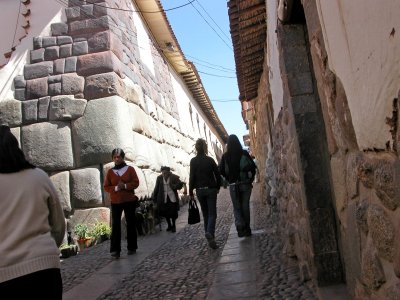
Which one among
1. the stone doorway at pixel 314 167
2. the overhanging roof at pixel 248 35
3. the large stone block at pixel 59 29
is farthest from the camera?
the large stone block at pixel 59 29

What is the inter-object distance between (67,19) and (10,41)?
4.86ft

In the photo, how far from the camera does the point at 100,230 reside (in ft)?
25.6

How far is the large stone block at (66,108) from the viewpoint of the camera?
856 cm

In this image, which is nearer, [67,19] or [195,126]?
[67,19]

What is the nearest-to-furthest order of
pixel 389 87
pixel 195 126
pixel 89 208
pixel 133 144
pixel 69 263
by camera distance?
pixel 389 87 < pixel 69 263 < pixel 89 208 < pixel 133 144 < pixel 195 126

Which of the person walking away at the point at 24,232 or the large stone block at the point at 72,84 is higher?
the large stone block at the point at 72,84

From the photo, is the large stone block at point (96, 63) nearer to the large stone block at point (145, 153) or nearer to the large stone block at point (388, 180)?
the large stone block at point (145, 153)

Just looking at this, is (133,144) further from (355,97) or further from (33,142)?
(355,97)


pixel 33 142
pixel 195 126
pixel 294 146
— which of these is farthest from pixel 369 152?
pixel 195 126

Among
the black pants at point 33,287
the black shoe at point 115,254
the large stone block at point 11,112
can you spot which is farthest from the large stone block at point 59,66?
the black pants at point 33,287

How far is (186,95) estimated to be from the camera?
2009cm

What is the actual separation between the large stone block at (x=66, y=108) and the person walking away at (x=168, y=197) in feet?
6.63

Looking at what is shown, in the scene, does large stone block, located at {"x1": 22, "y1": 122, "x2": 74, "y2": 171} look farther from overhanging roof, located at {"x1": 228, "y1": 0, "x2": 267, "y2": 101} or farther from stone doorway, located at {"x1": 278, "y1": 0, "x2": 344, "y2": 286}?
stone doorway, located at {"x1": 278, "y1": 0, "x2": 344, "y2": 286}

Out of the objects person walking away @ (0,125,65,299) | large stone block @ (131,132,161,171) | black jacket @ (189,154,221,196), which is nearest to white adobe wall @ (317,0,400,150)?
person walking away @ (0,125,65,299)
